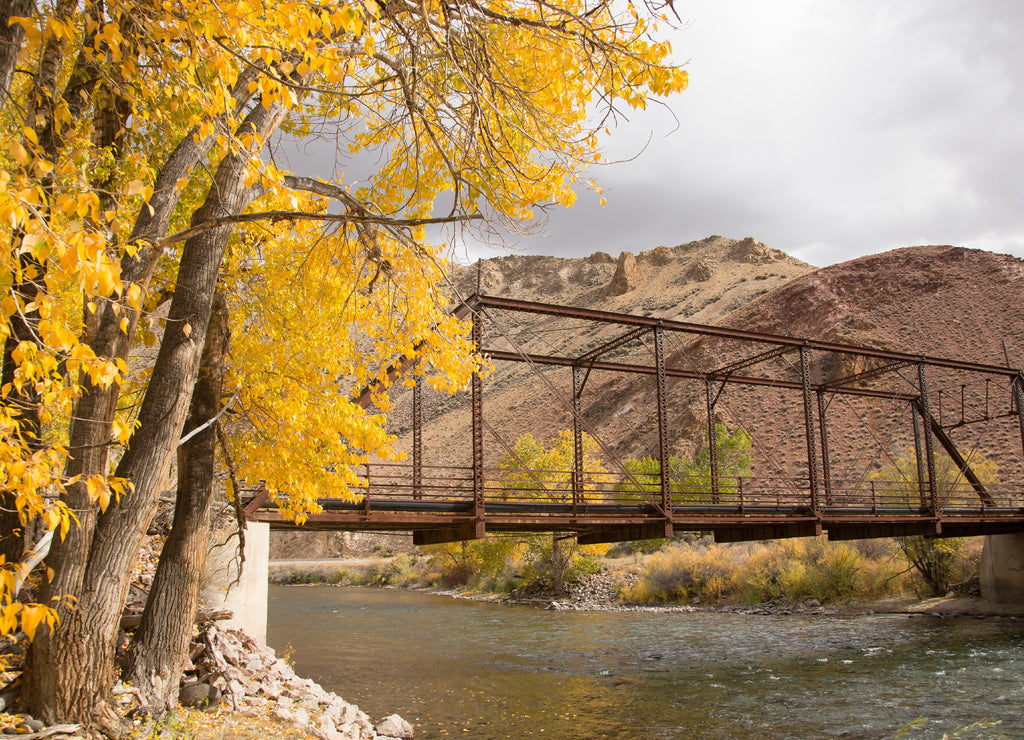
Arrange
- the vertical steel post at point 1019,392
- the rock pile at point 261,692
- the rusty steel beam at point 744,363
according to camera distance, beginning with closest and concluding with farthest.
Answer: the rock pile at point 261,692, the rusty steel beam at point 744,363, the vertical steel post at point 1019,392

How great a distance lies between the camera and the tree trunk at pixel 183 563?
7.03 metres

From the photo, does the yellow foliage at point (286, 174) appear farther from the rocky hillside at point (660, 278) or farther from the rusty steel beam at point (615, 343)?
the rocky hillside at point (660, 278)

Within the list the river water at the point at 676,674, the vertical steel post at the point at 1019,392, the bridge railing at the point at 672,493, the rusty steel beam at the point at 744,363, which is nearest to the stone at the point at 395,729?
the river water at the point at 676,674

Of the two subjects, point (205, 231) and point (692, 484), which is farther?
point (692, 484)

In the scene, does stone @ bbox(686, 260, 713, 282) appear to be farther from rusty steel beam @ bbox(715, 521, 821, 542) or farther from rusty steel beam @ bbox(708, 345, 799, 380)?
rusty steel beam @ bbox(715, 521, 821, 542)

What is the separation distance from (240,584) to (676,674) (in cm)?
942

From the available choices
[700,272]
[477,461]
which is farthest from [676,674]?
[700,272]

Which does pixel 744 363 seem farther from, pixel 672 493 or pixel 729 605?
pixel 729 605

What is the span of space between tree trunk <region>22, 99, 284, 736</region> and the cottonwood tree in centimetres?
2

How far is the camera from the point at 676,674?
50.2 feet

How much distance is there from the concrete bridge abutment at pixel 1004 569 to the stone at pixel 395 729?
22458 mm

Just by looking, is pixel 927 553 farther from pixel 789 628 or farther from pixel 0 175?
pixel 0 175

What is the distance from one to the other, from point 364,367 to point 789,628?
748 inches

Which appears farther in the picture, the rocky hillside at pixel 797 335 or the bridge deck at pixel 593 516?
the rocky hillside at pixel 797 335
